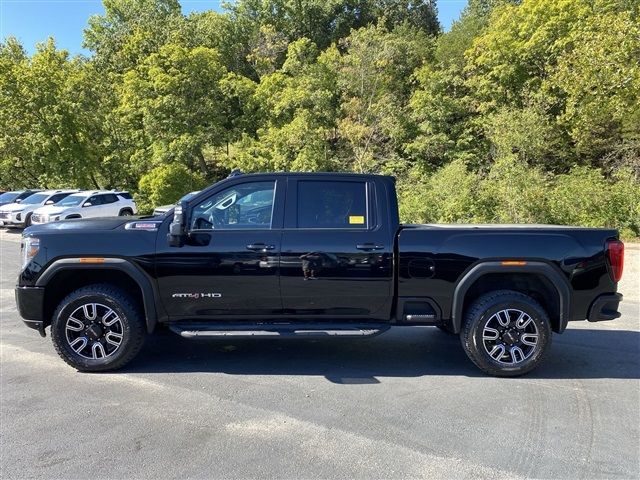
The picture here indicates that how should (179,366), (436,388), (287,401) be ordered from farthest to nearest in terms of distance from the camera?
(179,366), (436,388), (287,401)

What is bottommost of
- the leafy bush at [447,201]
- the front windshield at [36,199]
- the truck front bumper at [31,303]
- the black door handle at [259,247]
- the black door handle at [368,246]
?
the truck front bumper at [31,303]

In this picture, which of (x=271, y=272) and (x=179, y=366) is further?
(x=179, y=366)

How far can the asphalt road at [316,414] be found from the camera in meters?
3.26

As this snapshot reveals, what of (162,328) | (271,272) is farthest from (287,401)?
(162,328)

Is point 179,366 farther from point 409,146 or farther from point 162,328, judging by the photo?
point 409,146

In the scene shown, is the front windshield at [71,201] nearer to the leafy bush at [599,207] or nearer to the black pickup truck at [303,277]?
the black pickup truck at [303,277]

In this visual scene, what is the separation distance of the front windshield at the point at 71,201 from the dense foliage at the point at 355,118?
19.5 ft

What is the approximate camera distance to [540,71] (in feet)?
79.0

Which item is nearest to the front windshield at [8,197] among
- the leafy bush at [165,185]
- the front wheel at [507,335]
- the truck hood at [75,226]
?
the leafy bush at [165,185]

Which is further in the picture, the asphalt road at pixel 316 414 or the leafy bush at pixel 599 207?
the leafy bush at pixel 599 207

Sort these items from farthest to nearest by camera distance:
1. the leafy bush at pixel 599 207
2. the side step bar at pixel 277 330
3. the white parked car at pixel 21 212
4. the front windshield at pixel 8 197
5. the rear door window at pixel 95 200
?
the front windshield at pixel 8 197, the rear door window at pixel 95 200, the white parked car at pixel 21 212, the leafy bush at pixel 599 207, the side step bar at pixel 277 330

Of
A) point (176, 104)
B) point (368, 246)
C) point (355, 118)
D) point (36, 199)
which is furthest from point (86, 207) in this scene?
point (368, 246)

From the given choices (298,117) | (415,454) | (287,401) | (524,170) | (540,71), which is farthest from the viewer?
(298,117)

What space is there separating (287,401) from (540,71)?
80.9ft
